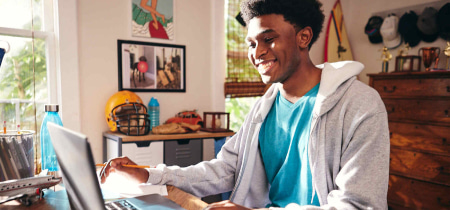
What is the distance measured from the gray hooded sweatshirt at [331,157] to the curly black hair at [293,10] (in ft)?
0.59

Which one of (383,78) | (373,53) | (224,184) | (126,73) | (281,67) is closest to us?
(281,67)

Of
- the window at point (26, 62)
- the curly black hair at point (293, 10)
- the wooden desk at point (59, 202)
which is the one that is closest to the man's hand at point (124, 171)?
the wooden desk at point (59, 202)

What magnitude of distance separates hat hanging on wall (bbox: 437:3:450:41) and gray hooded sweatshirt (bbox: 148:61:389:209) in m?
2.49

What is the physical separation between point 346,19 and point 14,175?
12.8ft

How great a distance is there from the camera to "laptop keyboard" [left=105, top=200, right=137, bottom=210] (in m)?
0.82

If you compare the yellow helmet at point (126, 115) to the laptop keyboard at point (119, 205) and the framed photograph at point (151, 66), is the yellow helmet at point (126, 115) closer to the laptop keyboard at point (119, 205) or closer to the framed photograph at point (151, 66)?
the framed photograph at point (151, 66)

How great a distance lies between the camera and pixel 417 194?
2689 mm

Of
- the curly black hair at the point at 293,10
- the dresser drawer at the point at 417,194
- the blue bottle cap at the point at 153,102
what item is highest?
the curly black hair at the point at 293,10

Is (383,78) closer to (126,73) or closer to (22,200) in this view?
(126,73)

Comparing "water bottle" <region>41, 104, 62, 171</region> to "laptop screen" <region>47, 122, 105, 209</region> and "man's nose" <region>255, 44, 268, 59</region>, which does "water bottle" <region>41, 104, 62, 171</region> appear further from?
"man's nose" <region>255, 44, 268, 59</region>

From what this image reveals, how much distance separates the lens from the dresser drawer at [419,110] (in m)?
2.54

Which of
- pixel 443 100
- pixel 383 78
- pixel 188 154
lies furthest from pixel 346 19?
pixel 188 154

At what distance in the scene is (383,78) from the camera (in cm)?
294

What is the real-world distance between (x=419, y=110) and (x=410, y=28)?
38.2 inches
